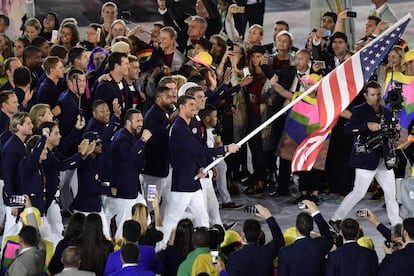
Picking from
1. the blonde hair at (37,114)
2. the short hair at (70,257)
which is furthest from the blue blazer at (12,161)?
the short hair at (70,257)

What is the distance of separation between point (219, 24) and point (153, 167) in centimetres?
525

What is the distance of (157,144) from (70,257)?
466 centimetres

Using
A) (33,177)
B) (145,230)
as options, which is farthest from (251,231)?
(33,177)

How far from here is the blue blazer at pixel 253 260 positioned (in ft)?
39.5

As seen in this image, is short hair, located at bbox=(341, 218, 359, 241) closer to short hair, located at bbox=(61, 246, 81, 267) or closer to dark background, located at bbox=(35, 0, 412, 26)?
short hair, located at bbox=(61, 246, 81, 267)

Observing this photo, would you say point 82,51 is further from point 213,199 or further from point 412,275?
point 412,275

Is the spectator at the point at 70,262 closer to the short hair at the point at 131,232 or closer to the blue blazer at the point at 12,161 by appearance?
the short hair at the point at 131,232

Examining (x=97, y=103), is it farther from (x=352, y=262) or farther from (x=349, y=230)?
(x=352, y=262)

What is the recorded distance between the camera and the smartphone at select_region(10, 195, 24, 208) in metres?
14.1

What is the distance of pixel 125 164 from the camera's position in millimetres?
15125

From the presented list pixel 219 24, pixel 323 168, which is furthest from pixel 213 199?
pixel 219 24

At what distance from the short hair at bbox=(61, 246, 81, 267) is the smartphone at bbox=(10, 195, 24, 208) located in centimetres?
277

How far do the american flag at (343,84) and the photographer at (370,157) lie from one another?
5.10 feet

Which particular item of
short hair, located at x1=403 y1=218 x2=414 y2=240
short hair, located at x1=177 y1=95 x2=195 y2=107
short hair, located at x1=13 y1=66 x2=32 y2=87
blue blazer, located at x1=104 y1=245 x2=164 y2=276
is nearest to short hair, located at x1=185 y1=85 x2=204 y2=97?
short hair, located at x1=177 y1=95 x2=195 y2=107
